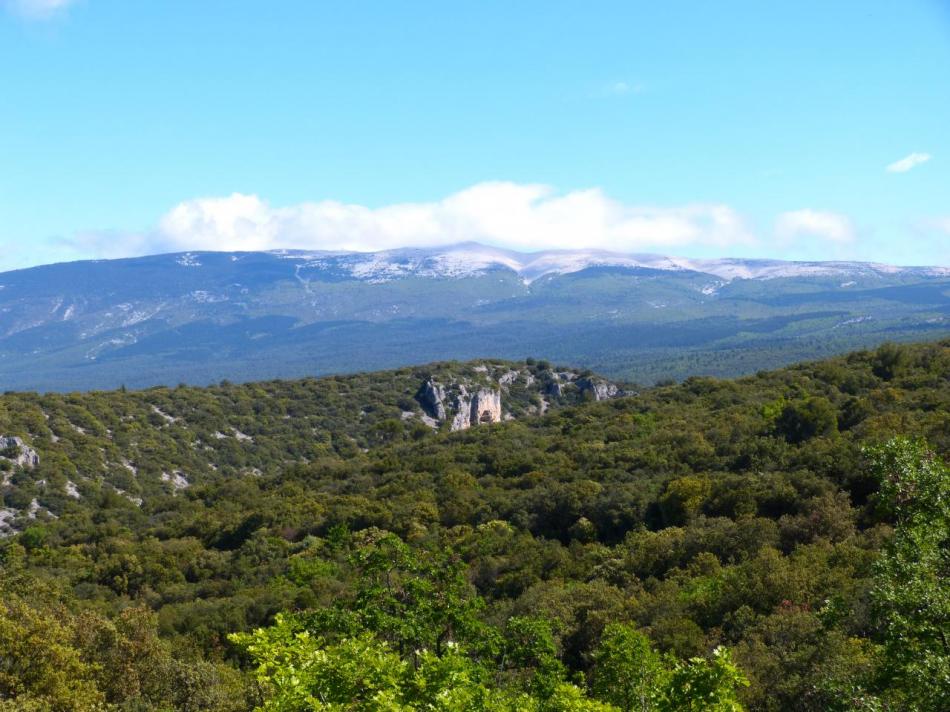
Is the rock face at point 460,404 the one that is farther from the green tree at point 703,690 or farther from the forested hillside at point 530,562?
the green tree at point 703,690

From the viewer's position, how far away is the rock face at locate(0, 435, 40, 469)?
60906 millimetres

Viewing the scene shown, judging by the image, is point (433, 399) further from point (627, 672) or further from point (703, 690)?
point (703, 690)

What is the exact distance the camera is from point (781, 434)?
3975 cm

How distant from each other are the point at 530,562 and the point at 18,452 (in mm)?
44590

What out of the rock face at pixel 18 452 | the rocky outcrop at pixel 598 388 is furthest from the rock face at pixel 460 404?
the rock face at pixel 18 452

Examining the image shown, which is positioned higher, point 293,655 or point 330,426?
point 293,655

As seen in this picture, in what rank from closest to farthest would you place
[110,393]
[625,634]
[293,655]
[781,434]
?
1. [293,655]
2. [625,634]
3. [781,434]
4. [110,393]

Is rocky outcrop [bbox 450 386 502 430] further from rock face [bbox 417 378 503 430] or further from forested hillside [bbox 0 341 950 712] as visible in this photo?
forested hillside [bbox 0 341 950 712]

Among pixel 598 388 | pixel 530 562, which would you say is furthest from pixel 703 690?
pixel 598 388

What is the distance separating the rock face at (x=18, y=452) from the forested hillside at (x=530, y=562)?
0.28 metres

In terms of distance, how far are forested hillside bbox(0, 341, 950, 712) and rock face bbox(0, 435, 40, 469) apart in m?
0.28

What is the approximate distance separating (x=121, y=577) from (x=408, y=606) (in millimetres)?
20874

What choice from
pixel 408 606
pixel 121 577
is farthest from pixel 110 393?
pixel 408 606

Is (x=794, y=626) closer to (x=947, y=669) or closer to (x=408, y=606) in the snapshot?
(x=408, y=606)
